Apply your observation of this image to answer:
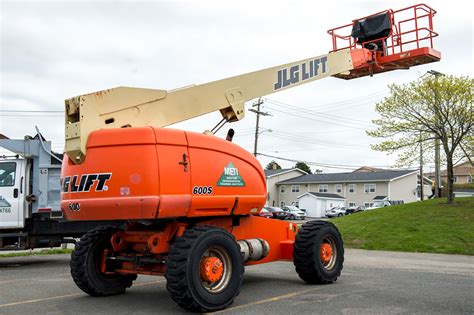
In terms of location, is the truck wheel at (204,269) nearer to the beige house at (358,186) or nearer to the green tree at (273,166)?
the beige house at (358,186)

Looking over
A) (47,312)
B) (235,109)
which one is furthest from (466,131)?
(47,312)

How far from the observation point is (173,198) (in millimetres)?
7309

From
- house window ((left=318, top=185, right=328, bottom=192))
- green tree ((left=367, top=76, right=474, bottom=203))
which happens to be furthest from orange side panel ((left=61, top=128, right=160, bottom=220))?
house window ((left=318, top=185, right=328, bottom=192))

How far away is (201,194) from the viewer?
7.71 m

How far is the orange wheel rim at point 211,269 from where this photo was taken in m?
7.42

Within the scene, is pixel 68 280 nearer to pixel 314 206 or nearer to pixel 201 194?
pixel 201 194

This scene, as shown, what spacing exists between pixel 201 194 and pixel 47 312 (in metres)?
2.80

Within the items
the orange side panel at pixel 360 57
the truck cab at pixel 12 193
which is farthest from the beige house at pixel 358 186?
the truck cab at pixel 12 193

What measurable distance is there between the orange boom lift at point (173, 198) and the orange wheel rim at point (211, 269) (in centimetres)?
1

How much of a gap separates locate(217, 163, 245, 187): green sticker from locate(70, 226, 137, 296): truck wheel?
85.7 inches

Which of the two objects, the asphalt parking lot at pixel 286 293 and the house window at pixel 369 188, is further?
the house window at pixel 369 188

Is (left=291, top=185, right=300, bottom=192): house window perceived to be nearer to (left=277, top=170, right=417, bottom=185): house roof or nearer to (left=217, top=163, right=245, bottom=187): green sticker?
(left=277, top=170, right=417, bottom=185): house roof

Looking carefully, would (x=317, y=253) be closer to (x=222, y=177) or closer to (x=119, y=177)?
(x=222, y=177)

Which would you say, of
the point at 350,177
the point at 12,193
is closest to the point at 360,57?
the point at 12,193
